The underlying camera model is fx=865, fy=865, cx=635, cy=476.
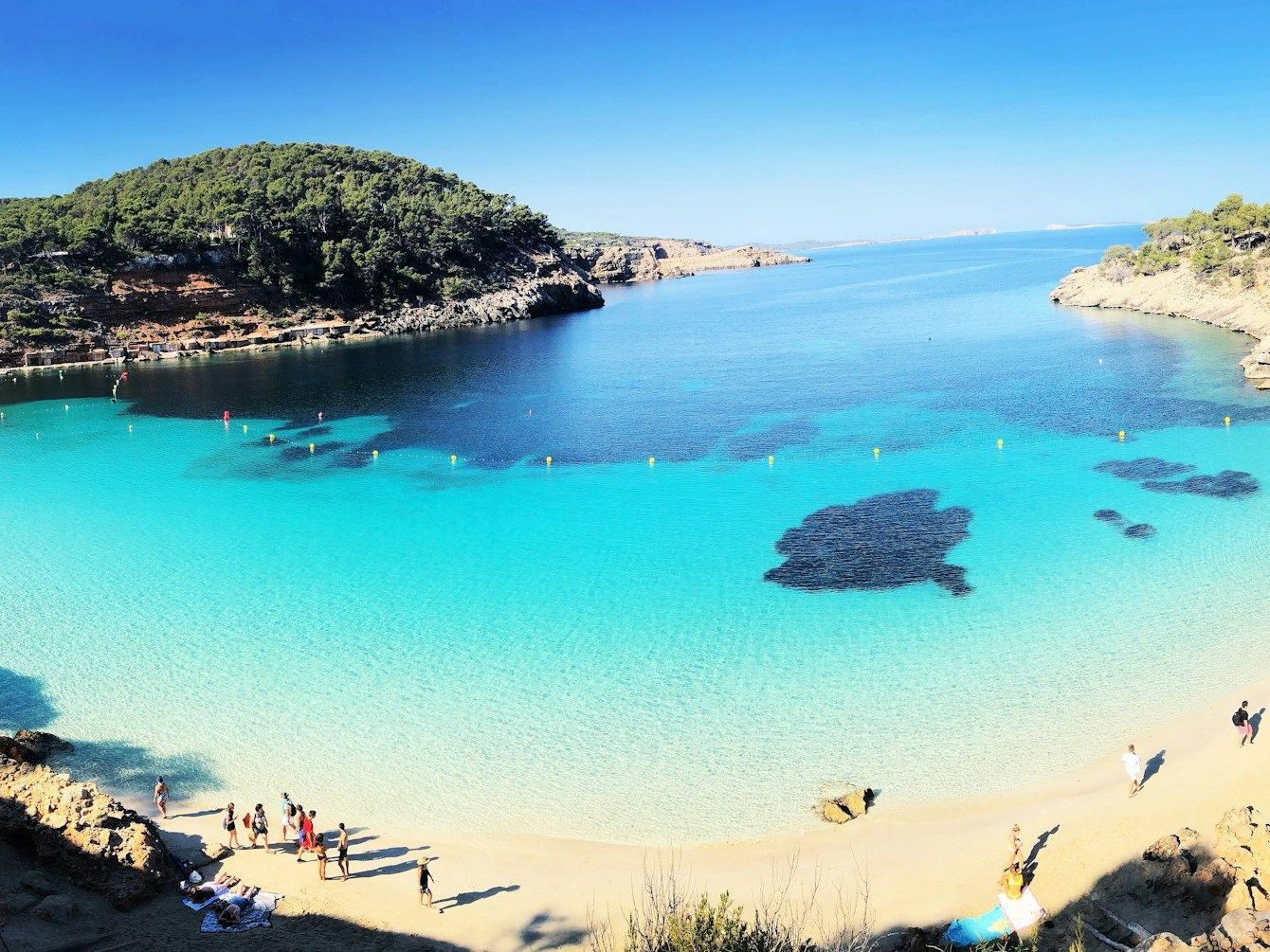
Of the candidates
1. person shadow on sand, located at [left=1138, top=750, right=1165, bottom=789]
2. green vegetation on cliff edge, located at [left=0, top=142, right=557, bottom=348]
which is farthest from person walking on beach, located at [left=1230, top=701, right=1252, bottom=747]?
green vegetation on cliff edge, located at [left=0, top=142, right=557, bottom=348]

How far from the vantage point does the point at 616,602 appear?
29953mm

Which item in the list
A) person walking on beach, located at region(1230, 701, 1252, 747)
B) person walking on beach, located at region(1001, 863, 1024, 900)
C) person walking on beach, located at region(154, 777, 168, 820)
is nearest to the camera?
person walking on beach, located at region(1001, 863, 1024, 900)

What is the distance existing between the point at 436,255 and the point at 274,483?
282 ft

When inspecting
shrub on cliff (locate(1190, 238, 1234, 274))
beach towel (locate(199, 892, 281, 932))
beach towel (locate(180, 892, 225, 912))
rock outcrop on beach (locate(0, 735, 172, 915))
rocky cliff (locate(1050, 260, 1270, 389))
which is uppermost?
shrub on cliff (locate(1190, 238, 1234, 274))

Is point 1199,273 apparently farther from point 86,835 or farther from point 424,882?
point 86,835

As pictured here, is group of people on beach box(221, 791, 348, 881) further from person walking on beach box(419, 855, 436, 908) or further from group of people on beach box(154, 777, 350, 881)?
person walking on beach box(419, 855, 436, 908)

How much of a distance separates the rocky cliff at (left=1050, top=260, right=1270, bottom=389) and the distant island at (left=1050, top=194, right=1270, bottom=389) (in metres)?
0.09

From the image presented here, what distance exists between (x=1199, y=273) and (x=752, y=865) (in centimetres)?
9200

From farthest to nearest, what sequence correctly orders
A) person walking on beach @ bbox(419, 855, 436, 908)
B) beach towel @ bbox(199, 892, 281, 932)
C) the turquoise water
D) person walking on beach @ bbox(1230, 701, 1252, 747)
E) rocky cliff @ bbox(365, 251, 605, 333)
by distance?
1. rocky cliff @ bbox(365, 251, 605, 333)
2. the turquoise water
3. person walking on beach @ bbox(1230, 701, 1252, 747)
4. person walking on beach @ bbox(419, 855, 436, 908)
5. beach towel @ bbox(199, 892, 281, 932)

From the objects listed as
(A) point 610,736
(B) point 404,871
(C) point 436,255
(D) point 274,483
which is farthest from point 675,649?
(C) point 436,255

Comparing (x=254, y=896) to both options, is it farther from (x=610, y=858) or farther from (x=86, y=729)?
(x=86, y=729)

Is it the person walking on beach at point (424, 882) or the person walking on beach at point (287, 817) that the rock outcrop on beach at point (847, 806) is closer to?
the person walking on beach at point (424, 882)

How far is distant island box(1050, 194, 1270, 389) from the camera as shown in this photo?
254 feet

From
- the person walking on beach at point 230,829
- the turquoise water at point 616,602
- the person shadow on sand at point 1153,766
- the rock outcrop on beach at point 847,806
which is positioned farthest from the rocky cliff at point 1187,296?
the person walking on beach at point 230,829
